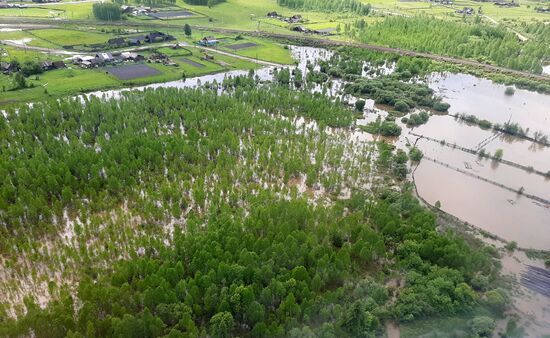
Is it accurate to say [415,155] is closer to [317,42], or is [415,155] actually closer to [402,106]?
[402,106]

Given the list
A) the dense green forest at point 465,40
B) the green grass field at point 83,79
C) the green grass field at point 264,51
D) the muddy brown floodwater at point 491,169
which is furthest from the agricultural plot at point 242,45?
the muddy brown floodwater at point 491,169

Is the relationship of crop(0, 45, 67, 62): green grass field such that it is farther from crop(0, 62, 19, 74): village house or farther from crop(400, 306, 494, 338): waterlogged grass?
crop(400, 306, 494, 338): waterlogged grass

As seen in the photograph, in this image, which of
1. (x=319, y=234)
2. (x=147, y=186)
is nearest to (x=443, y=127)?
(x=319, y=234)

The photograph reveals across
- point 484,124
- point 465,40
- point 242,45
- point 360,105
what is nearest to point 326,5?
point 465,40

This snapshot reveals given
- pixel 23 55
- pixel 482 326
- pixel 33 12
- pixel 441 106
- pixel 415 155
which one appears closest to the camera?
pixel 482 326

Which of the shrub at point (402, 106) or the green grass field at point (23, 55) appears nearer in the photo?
the shrub at point (402, 106)

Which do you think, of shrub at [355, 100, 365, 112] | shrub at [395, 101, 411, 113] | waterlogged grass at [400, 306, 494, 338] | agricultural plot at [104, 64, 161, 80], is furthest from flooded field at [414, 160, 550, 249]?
agricultural plot at [104, 64, 161, 80]

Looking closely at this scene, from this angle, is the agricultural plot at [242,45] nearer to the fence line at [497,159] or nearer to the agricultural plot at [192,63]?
the agricultural plot at [192,63]
